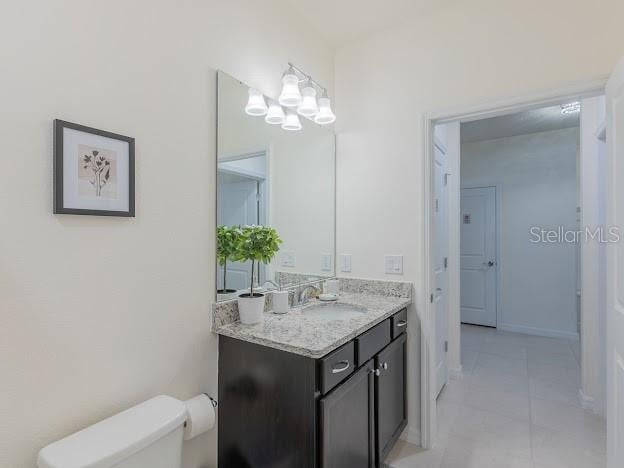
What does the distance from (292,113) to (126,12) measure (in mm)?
1015

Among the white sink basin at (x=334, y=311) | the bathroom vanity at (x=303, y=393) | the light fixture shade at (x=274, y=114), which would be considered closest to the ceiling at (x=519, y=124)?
the light fixture shade at (x=274, y=114)

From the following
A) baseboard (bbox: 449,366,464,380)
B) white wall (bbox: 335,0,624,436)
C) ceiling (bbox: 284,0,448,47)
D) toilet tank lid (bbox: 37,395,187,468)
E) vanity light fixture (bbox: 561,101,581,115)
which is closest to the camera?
toilet tank lid (bbox: 37,395,187,468)

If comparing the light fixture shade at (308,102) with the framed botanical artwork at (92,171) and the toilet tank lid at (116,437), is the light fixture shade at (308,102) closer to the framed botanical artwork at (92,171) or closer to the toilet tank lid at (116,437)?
the framed botanical artwork at (92,171)

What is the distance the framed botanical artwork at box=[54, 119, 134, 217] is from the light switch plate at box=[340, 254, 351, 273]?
1.48 m

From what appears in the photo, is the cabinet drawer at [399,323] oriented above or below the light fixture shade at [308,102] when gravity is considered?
below

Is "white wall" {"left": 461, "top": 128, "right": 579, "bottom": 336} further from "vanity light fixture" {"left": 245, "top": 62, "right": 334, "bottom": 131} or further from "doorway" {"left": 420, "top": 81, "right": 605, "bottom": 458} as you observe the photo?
"vanity light fixture" {"left": 245, "top": 62, "right": 334, "bottom": 131}

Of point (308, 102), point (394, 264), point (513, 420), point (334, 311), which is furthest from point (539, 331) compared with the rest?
point (308, 102)

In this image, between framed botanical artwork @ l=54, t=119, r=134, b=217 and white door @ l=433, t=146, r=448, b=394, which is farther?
white door @ l=433, t=146, r=448, b=394

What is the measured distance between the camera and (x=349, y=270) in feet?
7.85

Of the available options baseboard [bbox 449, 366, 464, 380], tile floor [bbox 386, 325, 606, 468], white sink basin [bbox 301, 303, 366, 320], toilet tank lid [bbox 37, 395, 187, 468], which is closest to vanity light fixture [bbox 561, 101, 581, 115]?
tile floor [bbox 386, 325, 606, 468]

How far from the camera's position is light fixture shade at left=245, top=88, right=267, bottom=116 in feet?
5.81

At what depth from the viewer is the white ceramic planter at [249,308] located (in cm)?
158

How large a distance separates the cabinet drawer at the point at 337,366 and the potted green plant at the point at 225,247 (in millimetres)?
596

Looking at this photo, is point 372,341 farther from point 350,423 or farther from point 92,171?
point 92,171
